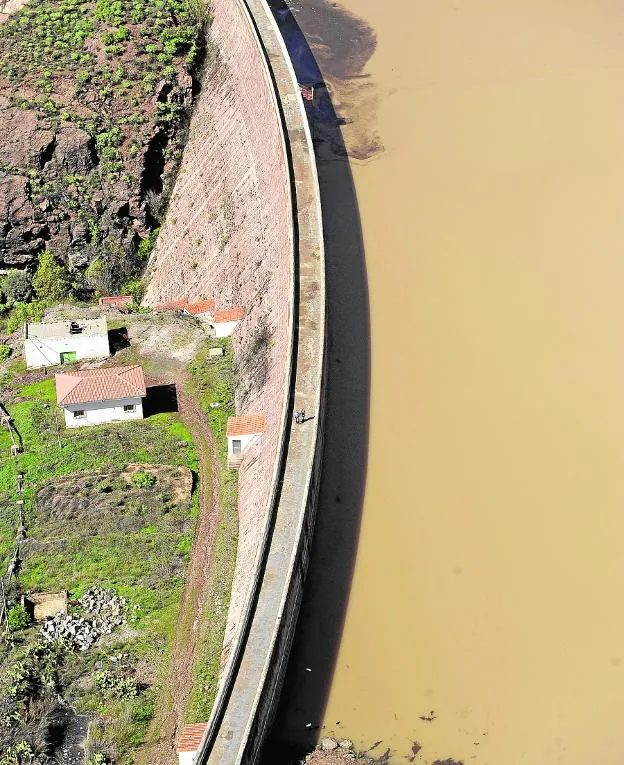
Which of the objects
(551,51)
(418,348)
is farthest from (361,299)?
(551,51)

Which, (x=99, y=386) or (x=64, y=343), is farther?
(x=64, y=343)

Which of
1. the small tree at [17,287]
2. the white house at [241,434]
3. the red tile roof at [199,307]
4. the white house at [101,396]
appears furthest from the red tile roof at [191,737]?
the small tree at [17,287]

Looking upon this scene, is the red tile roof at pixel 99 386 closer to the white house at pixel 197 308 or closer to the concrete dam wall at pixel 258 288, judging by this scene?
the concrete dam wall at pixel 258 288

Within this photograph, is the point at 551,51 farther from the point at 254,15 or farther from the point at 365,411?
the point at 365,411

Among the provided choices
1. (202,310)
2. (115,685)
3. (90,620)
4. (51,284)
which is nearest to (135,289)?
(51,284)

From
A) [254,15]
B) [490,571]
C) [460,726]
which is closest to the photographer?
[460,726]

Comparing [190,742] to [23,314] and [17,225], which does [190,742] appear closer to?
[23,314]
